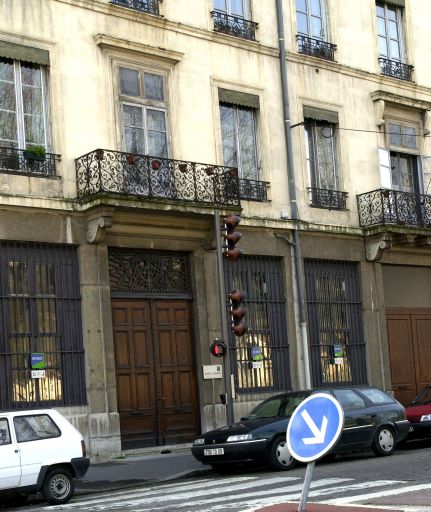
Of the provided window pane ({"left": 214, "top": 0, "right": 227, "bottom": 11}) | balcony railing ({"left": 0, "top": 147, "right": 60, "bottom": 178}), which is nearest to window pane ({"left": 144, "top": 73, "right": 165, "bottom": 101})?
window pane ({"left": 214, "top": 0, "right": 227, "bottom": 11})

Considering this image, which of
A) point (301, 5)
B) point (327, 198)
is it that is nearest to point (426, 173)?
point (327, 198)

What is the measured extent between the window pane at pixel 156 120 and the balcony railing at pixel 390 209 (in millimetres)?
6197

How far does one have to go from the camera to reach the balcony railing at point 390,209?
25203 millimetres

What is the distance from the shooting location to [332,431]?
8445 mm

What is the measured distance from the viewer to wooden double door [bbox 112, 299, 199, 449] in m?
20.7

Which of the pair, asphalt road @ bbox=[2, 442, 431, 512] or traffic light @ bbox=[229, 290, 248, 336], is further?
traffic light @ bbox=[229, 290, 248, 336]

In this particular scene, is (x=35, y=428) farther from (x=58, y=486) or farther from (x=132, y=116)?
(x=132, y=116)

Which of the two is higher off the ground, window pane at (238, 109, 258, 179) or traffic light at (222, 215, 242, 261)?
window pane at (238, 109, 258, 179)

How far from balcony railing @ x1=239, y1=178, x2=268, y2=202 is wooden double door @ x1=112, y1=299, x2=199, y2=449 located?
9.98 ft

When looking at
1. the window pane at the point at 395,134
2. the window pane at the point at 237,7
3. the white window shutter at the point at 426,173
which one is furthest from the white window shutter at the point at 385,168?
the window pane at the point at 237,7

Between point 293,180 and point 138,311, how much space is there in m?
5.52

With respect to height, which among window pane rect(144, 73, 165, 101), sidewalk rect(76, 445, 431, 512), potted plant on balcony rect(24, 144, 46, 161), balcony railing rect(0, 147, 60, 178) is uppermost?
window pane rect(144, 73, 165, 101)

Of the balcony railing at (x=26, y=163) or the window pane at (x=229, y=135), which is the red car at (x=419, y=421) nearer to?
the window pane at (x=229, y=135)

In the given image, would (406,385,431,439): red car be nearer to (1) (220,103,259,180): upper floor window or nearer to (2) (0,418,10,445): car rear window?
(1) (220,103,259,180): upper floor window
